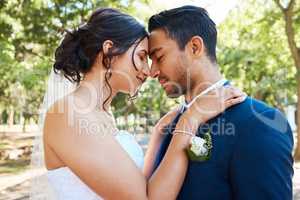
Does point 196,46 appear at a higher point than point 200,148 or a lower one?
higher

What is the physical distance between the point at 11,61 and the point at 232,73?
11.5 meters

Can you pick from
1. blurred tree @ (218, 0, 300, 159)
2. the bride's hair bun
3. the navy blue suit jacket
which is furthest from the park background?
the navy blue suit jacket

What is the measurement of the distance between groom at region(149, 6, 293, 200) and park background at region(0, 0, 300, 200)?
2880 mm

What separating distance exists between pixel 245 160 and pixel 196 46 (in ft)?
2.27

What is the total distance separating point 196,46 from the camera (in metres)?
2.20

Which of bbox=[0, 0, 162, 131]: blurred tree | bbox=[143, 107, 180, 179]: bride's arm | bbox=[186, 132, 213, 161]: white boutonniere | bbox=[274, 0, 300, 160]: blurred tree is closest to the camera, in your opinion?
bbox=[186, 132, 213, 161]: white boutonniere

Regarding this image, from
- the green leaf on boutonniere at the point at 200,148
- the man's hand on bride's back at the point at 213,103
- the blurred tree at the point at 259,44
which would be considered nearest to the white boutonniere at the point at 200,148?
the green leaf on boutonniere at the point at 200,148

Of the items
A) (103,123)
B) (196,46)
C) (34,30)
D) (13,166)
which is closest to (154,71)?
(196,46)

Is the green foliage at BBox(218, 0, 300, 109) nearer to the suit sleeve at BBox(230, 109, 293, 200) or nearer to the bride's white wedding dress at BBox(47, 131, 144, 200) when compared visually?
the bride's white wedding dress at BBox(47, 131, 144, 200)

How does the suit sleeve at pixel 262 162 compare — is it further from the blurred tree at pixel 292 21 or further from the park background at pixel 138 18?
the blurred tree at pixel 292 21

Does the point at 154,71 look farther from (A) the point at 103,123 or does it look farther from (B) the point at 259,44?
(B) the point at 259,44

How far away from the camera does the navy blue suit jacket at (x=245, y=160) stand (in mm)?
1713

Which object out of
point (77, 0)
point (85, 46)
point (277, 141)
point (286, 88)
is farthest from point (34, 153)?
point (286, 88)

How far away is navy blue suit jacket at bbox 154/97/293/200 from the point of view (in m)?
1.71
